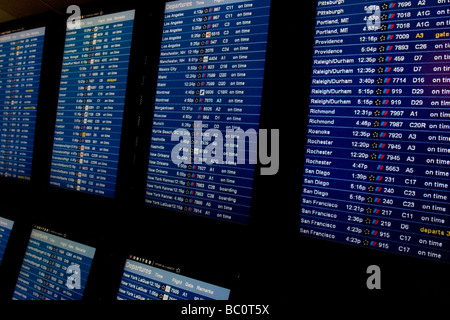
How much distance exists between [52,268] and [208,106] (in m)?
1.25

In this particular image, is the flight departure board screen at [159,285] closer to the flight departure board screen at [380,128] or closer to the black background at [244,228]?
the black background at [244,228]

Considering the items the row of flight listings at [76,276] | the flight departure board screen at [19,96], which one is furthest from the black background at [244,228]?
the flight departure board screen at [19,96]

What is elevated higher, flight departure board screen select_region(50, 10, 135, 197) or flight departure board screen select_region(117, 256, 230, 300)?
flight departure board screen select_region(50, 10, 135, 197)

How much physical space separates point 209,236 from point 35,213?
1244 millimetres

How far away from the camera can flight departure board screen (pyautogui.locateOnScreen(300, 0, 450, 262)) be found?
3.20ft

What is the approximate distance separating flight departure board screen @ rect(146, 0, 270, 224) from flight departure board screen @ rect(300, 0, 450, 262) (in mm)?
256

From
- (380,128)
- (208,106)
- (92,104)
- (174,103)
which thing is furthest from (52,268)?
(380,128)

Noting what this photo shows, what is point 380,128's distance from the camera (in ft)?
3.45

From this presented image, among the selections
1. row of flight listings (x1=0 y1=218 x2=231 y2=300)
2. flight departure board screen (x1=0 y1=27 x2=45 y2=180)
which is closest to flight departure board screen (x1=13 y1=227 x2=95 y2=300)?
row of flight listings (x1=0 y1=218 x2=231 y2=300)

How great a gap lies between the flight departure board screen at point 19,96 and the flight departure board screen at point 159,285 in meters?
1.02

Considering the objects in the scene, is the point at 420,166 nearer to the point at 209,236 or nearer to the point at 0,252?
the point at 209,236

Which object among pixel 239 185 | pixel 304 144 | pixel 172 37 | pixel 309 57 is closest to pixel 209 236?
pixel 239 185

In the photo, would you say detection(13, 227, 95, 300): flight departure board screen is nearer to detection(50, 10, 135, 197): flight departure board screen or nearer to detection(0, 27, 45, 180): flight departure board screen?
detection(50, 10, 135, 197): flight departure board screen

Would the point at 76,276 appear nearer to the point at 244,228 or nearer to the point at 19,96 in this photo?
the point at 244,228
